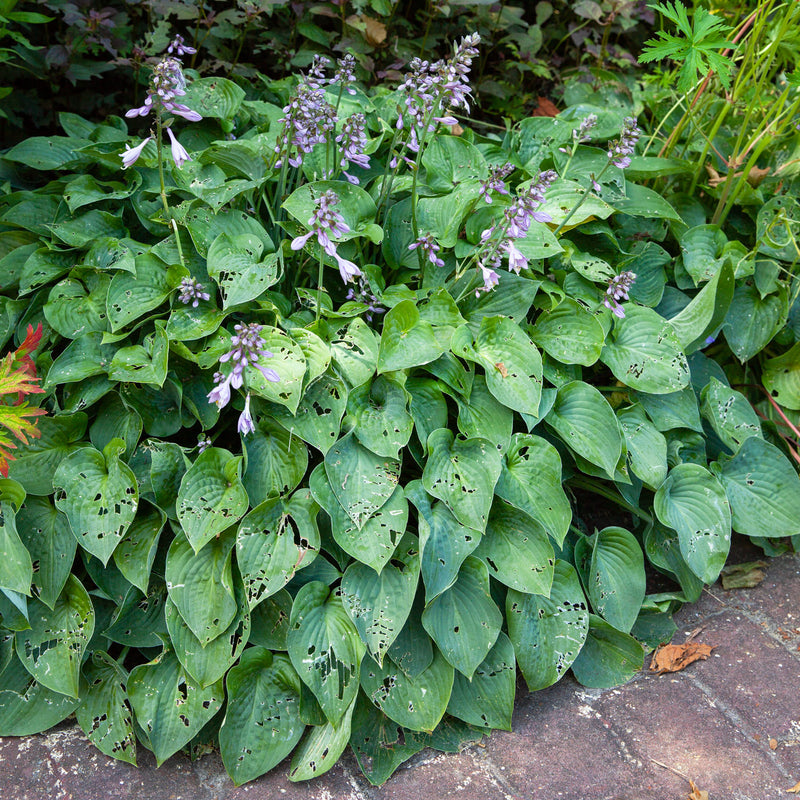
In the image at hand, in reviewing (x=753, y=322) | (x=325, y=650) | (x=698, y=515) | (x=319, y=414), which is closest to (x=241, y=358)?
(x=319, y=414)

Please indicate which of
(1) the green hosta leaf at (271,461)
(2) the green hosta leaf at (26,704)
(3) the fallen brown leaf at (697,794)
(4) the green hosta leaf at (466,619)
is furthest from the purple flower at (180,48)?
(3) the fallen brown leaf at (697,794)

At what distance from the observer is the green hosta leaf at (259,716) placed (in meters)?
2.01

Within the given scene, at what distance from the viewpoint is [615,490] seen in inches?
101

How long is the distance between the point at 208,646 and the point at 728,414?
6.19 feet

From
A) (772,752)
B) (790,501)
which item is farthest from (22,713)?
(790,501)

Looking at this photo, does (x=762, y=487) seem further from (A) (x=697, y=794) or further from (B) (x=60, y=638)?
(B) (x=60, y=638)

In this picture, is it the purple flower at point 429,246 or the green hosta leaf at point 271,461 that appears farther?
the purple flower at point 429,246

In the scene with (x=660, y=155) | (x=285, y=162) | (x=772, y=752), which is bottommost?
(x=772, y=752)

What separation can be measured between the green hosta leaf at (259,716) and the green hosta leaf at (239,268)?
1.00 meters

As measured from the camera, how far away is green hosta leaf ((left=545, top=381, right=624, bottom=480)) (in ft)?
7.61

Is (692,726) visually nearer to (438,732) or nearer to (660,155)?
(438,732)

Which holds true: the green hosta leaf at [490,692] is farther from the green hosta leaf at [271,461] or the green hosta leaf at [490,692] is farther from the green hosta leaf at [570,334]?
the green hosta leaf at [570,334]

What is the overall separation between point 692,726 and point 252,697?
1222 mm

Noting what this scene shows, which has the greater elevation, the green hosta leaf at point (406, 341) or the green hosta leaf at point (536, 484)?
the green hosta leaf at point (406, 341)
